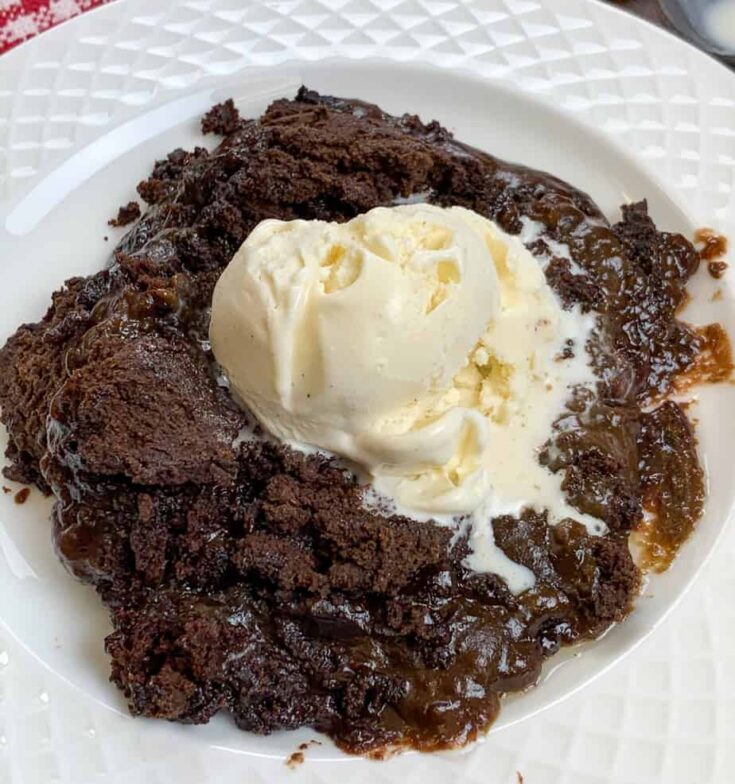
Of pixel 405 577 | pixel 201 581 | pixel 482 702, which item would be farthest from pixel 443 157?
pixel 482 702

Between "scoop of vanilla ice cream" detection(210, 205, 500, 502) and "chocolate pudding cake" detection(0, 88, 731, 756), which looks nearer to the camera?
"scoop of vanilla ice cream" detection(210, 205, 500, 502)

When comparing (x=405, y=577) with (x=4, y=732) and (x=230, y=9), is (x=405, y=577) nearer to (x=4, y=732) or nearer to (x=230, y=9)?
(x=4, y=732)

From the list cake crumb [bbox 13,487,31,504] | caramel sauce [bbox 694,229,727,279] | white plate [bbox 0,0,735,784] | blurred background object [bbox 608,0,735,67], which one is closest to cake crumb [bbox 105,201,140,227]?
white plate [bbox 0,0,735,784]

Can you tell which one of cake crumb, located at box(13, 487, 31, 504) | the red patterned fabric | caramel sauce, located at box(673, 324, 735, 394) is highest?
the red patterned fabric

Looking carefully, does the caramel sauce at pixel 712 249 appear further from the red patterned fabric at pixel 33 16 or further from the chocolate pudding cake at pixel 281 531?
the red patterned fabric at pixel 33 16

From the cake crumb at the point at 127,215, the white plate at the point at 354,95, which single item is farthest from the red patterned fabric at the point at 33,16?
the cake crumb at the point at 127,215

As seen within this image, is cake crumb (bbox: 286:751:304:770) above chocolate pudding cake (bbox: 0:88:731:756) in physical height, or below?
below

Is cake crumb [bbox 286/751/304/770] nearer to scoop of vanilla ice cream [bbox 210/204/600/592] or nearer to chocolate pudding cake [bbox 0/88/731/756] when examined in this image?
chocolate pudding cake [bbox 0/88/731/756]
